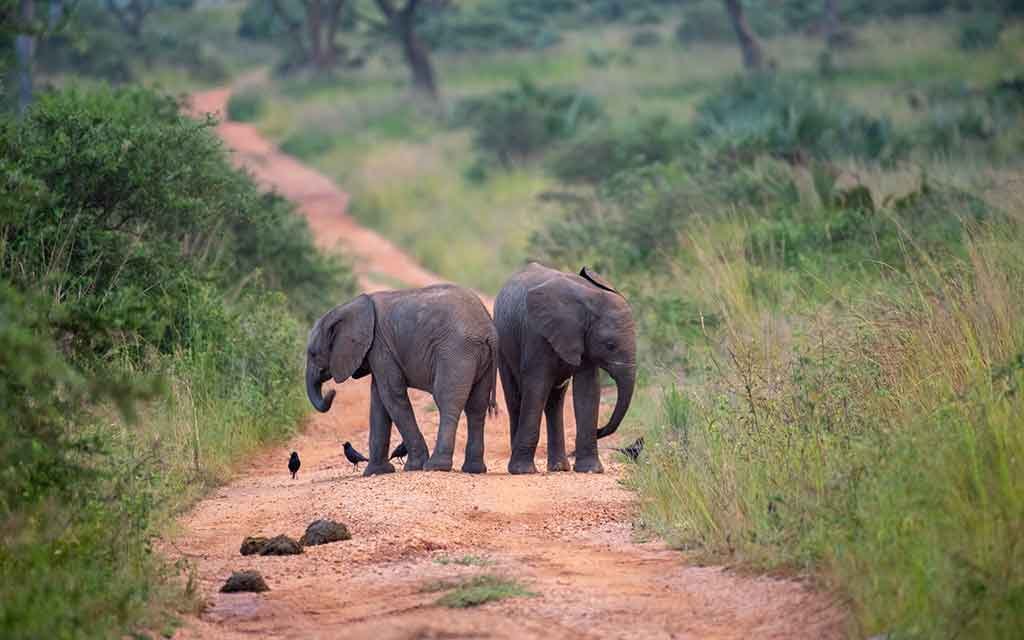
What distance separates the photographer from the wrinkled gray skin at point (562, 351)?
10.8 metres

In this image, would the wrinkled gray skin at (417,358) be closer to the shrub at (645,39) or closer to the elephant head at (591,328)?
the elephant head at (591,328)

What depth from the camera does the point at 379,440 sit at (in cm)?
1118

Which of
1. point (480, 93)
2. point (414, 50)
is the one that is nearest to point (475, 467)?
point (480, 93)

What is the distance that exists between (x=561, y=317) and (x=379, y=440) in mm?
1508

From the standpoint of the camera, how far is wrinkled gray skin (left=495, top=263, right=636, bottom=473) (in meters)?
10.8

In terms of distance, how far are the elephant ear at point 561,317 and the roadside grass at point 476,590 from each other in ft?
10.6

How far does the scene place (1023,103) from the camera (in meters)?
27.4

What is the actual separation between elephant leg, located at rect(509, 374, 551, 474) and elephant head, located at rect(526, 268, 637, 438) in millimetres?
295

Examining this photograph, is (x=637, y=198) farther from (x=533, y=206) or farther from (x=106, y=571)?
(x=106, y=571)

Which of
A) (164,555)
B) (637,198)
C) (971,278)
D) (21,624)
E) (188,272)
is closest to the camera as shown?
(21,624)

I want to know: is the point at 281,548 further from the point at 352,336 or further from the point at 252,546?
the point at 352,336

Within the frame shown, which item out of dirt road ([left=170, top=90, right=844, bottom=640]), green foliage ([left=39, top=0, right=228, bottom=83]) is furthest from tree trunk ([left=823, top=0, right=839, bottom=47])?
dirt road ([left=170, top=90, right=844, bottom=640])

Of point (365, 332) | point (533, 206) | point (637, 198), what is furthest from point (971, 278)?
point (533, 206)

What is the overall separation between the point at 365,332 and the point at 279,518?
2097 millimetres
